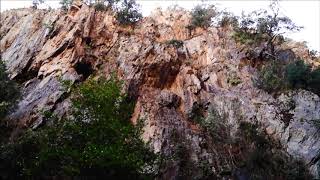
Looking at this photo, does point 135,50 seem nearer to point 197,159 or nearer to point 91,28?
point 91,28

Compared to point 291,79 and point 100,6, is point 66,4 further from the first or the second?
point 291,79

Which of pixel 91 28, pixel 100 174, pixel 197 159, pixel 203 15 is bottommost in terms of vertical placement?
pixel 100 174

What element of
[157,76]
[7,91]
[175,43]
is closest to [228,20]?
[175,43]

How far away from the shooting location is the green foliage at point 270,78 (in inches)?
1155

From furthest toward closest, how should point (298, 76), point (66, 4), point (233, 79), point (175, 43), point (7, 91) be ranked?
point (66, 4)
point (175, 43)
point (233, 79)
point (298, 76)
point (7, 91)

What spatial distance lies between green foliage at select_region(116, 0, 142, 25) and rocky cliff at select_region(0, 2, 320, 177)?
635mm

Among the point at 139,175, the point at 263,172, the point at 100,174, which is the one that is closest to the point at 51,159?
the point at 100,174

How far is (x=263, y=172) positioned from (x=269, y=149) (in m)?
2.06

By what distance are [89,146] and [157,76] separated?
13.4 metres

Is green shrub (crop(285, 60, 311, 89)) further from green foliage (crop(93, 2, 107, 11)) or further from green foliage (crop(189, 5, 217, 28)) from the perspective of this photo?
green foliage (crop(93, 2, 107, 11))

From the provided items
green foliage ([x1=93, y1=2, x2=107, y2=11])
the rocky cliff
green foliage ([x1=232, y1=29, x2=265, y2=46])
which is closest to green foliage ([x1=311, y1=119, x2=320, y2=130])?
the rocky cliff

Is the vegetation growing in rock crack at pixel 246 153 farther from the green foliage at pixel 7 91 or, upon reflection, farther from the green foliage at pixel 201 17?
the green foliage at pixel 201 17

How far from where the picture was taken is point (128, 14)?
1341 inches

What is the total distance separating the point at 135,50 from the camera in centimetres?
2959
